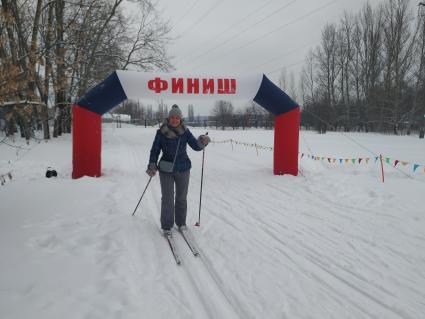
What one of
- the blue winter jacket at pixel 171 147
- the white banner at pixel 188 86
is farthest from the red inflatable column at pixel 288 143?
the blue winter jacket at pixel 171 147

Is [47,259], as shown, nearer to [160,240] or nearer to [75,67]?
[160,240]

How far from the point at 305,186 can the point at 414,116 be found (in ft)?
91.1

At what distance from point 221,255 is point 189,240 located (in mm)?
620

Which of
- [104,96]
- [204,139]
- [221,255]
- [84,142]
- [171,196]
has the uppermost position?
[104,96]

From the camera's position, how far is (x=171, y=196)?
445cm

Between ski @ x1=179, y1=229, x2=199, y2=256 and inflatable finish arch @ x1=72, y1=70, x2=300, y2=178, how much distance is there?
16.5ft

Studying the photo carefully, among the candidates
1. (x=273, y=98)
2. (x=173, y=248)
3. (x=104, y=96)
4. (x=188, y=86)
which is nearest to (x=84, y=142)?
(x=104, y=96)

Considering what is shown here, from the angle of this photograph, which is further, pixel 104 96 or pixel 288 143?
pixel 288 143

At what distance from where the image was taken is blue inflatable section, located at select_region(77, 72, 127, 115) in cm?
809

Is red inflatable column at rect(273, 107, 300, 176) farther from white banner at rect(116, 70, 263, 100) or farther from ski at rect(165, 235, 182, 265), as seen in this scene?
ski at rect(165, 235, 182, 265)

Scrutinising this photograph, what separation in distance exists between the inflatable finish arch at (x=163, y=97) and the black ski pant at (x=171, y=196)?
4608mm

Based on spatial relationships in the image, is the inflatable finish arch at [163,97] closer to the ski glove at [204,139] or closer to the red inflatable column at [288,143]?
the red inflatable column at [288,143]

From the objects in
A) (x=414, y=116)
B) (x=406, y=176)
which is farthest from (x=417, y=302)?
(x=414, y=116)

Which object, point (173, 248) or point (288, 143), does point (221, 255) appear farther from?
point (288, 143)
